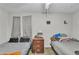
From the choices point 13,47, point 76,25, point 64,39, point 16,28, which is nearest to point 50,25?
point 64,39

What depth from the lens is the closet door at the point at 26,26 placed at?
9.76 ft

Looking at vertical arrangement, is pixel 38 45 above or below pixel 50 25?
below

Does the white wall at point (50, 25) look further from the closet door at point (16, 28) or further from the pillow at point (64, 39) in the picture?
the closet door at point (16, 28)

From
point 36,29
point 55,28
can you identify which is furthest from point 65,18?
point 36,29

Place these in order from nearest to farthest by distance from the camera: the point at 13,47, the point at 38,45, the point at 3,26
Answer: the point at 3,26 → the point at 13,47 → the point at 38,45

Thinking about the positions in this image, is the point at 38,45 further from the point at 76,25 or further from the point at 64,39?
the point at 76,25

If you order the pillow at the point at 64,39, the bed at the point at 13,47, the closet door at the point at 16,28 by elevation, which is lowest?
the bed at the point at 13,47

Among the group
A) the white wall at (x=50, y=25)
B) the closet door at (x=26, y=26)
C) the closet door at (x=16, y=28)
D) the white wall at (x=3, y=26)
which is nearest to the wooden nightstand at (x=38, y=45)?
the white wall at (x=50, y=25)

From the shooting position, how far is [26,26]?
2.99 m

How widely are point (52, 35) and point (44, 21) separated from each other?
1.33ft

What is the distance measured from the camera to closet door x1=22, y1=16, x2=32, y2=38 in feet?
9.76

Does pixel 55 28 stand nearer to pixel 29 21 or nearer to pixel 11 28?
pixel 29 21

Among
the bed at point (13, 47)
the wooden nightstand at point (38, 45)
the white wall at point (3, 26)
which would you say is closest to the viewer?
the bed at point (13, 47)

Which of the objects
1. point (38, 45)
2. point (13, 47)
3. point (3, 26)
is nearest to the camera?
point (3, 26)
